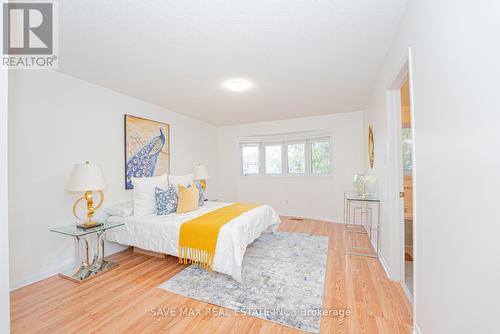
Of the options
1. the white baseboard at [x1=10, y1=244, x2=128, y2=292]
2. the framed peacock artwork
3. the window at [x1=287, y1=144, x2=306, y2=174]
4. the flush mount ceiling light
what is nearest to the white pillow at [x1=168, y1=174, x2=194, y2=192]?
the framed peacock artwork

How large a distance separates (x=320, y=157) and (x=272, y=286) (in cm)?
334

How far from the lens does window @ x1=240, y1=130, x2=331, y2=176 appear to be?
4691 mm

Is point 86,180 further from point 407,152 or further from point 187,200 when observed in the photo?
point 407,152

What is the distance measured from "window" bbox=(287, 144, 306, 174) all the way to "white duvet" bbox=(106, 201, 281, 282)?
2268 millimetres

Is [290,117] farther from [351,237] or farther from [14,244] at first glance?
[14,244]

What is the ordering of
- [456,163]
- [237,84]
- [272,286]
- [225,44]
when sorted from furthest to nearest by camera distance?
[237,84] < [272,286] < [225,44] < [456,163]

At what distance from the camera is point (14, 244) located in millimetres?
2035

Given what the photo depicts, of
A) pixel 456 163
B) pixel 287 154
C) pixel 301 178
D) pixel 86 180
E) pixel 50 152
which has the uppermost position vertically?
pixel 287 154

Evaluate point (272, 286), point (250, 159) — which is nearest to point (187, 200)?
point (272, 286)

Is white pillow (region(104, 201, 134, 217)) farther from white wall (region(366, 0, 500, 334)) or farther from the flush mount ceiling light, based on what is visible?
white wall (region(366, 0, 500, 334))

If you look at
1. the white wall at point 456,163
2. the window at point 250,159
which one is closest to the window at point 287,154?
the window at point 250,159

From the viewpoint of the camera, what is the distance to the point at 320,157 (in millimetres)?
4715

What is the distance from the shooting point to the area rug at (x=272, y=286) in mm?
1682

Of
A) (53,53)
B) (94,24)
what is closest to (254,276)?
(94,24)
